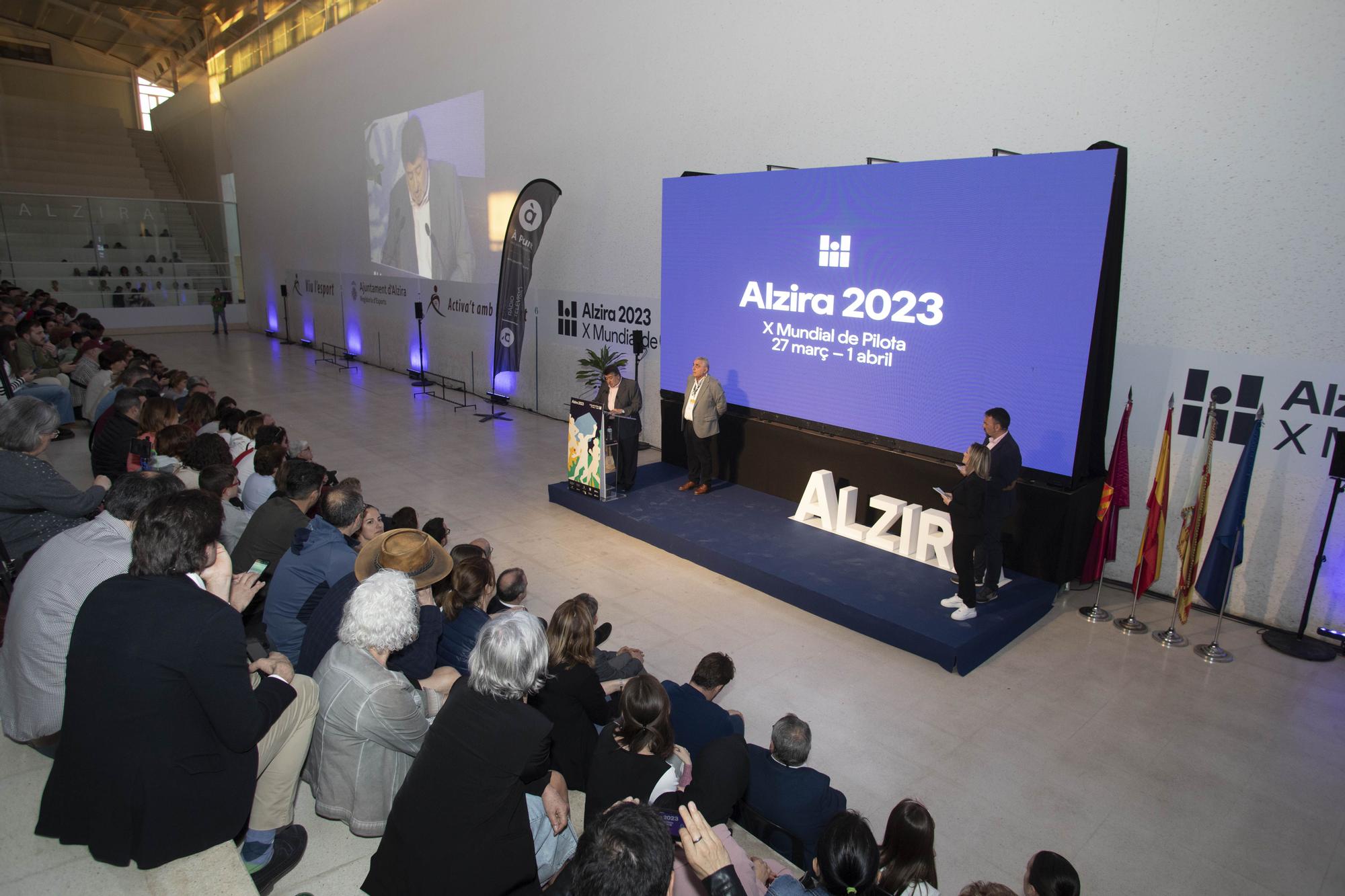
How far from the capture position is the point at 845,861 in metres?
2.11

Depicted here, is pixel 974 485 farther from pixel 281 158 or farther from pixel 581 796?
pixel 281 158

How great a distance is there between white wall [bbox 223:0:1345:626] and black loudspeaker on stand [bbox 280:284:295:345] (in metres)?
10.0

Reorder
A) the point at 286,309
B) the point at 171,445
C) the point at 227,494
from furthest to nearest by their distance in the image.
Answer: the point at 286,309 → the point at 171,445 → the point at 227,494

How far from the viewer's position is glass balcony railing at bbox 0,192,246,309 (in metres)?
19.4

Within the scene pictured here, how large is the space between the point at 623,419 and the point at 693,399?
0.69m

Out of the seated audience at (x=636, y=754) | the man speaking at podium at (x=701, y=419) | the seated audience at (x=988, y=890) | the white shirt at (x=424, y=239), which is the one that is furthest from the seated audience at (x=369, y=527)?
the white shirt at (x=424, y=239)

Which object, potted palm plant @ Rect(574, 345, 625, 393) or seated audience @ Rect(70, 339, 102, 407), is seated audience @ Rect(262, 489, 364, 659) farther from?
seated audience @ Rect(70, 339, 102, 407)

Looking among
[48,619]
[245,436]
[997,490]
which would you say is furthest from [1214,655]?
[245,436]

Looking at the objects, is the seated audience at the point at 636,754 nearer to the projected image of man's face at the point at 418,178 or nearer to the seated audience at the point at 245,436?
the seated audience at the point at 245,436

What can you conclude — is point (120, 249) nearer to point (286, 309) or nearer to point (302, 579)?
point (286, 309)

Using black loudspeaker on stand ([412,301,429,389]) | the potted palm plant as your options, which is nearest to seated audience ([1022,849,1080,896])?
the potted palm plant

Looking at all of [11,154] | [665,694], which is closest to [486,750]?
[665,694]

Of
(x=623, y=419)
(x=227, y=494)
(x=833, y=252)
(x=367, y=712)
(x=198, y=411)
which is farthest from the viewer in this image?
(x=623, y=419)

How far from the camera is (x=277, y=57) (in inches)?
713
